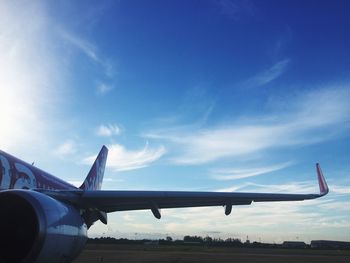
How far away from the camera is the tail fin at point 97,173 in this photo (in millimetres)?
20344

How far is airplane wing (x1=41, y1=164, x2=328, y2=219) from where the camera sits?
10.8 meters

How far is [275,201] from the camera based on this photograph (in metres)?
13.3

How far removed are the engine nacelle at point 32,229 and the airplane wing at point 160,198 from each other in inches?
90.5

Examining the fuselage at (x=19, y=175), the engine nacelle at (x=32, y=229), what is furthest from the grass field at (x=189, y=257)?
the engine nacelle at (x=32, y=229)

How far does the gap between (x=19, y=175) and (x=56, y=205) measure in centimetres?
441

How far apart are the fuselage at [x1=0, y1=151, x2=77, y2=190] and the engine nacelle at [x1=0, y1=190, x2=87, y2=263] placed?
3.37 meters

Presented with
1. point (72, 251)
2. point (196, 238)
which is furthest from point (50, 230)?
point (196, 238)

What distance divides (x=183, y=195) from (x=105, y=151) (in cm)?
1242

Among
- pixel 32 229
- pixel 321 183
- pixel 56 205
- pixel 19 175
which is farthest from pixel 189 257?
pixel 32 229

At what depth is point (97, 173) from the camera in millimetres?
22062

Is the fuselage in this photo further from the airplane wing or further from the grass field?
the grass field

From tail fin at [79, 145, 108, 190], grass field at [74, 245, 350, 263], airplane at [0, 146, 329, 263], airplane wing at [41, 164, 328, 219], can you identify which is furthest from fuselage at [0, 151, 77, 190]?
grass field at [74, 245, 350, 263]

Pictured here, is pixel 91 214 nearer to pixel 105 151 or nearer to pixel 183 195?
pixel 183 195

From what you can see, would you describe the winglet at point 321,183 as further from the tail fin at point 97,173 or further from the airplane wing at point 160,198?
the tail fin at point 97,173
